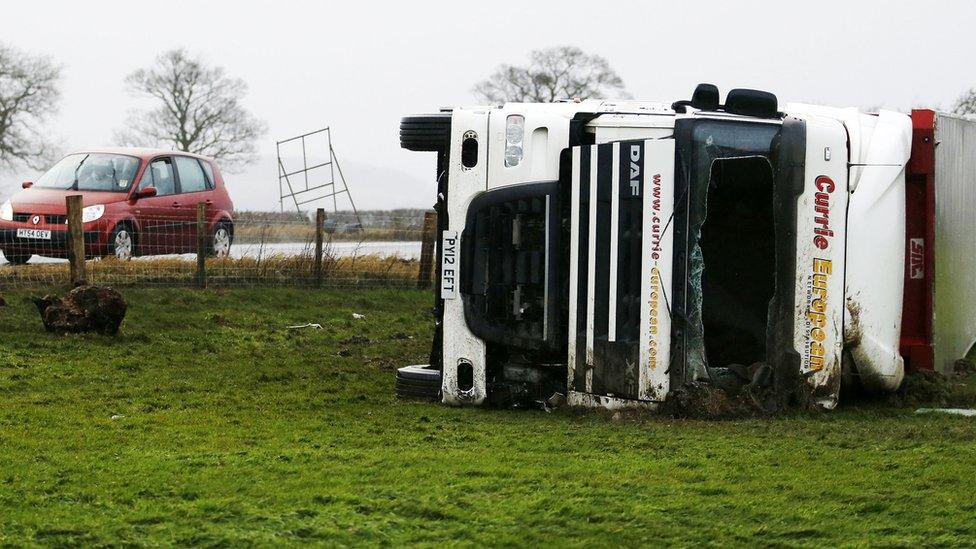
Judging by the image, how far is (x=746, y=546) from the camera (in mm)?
4598

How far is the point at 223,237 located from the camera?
17.0 metres

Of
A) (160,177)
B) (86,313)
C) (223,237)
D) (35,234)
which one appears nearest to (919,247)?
(86,313)

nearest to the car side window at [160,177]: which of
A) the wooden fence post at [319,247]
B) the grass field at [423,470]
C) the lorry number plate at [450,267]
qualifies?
the wooden fence post at [319,247]

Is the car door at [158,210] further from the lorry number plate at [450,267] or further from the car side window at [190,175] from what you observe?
the lorry number plate at [450,267]

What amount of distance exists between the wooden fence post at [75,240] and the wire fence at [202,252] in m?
0.01

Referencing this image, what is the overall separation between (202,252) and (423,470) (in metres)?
9.90

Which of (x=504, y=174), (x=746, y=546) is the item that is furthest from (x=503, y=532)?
(x=504, y=174)

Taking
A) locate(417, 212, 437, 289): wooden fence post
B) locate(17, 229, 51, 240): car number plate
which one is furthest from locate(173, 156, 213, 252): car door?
locate(417, 212, 437, 289): wooden fence post

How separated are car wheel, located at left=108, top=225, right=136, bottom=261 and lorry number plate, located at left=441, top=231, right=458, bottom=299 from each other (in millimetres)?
8102

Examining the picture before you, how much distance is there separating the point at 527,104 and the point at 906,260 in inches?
100

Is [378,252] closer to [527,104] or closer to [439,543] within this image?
[527,104]

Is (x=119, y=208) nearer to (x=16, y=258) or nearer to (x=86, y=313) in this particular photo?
(x=16, y=258)

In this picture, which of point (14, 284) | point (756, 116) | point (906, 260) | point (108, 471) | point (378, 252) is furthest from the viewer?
point (378, 252)

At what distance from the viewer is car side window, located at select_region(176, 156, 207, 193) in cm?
1748
